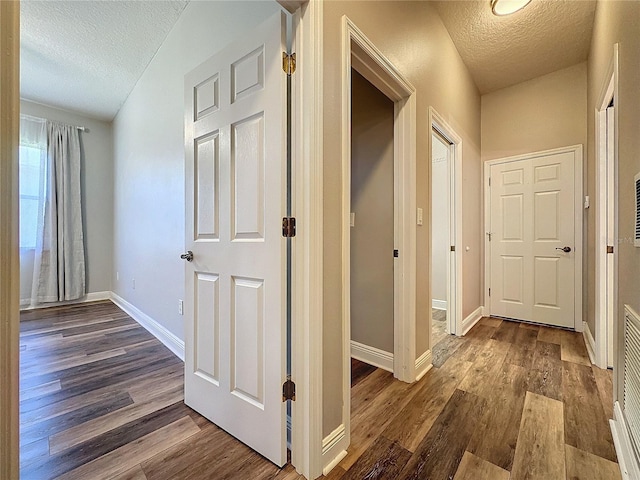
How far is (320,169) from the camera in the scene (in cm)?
114

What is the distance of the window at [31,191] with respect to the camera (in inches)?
146

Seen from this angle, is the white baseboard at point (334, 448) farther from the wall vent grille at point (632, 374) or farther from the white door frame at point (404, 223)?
the wall vent grille at point (632, 374)

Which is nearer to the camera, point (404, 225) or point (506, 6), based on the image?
point (404, 225)

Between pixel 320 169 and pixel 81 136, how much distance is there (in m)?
5.00

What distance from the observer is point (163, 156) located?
2592 mm

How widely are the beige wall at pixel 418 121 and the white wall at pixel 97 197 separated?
468cm

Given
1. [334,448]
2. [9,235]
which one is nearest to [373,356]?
[334,448]

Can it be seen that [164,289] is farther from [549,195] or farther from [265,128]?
[549,195]

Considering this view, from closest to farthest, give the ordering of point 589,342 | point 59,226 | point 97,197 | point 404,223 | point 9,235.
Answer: point 9,235, point 404,223, point 589,342, point 59,226, point 97,197

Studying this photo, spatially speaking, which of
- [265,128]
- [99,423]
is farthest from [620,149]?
[99,423]

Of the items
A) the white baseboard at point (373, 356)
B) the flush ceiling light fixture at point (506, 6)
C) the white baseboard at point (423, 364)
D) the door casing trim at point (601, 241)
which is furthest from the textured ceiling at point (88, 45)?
the door casing trim at point (601, 241)

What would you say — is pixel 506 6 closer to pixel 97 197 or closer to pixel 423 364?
pixel 423 364

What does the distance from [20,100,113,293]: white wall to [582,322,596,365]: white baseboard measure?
6122 millimetres

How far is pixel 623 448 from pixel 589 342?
172cm
